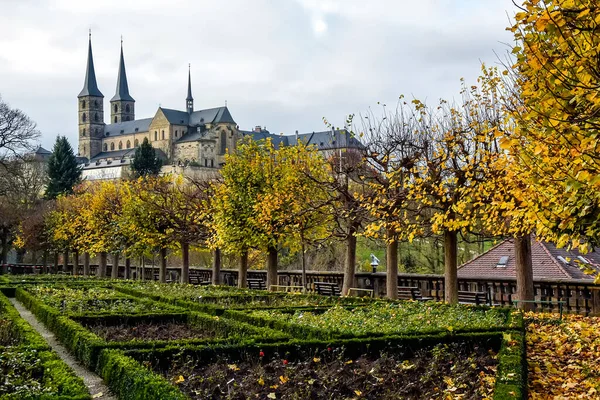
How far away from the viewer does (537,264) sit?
24.8 m

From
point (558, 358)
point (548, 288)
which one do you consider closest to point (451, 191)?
point (548, 288)

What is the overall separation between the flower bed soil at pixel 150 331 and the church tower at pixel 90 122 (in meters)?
139

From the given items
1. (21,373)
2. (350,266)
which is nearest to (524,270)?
(350,266)

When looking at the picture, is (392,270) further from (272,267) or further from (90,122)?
(90,122)

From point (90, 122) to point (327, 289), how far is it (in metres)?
134

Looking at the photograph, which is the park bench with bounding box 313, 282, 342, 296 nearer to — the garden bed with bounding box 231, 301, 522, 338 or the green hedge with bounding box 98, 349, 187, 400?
the garden bed with bounding box 231, 301, 522, 338

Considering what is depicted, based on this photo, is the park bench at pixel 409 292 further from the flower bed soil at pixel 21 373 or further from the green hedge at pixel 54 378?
the flower bed soil at pixel 21 373

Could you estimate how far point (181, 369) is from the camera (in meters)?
8.90

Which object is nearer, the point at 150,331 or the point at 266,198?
the point at 150,331

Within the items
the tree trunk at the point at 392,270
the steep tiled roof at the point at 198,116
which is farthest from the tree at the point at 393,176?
the steep tiled roof at the point at 198,116

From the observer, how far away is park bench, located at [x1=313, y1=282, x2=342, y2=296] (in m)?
22.6

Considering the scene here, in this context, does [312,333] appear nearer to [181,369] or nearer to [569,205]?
[181,369]

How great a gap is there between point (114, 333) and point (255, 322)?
2.58m

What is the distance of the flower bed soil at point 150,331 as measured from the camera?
41.2 feet
